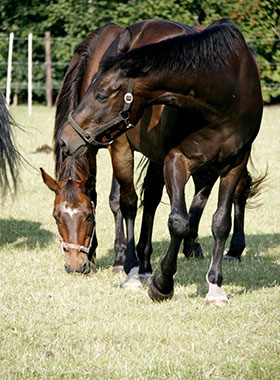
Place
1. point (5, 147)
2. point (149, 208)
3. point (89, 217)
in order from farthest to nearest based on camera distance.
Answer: point (5, 147) → point (149, 208) → point (89, 217)

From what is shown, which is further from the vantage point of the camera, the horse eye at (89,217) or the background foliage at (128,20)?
the background foliage at (128,20)

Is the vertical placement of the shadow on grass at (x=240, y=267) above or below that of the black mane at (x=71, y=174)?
below

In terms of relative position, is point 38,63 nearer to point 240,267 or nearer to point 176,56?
point 240,267

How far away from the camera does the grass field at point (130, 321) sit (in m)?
3.56

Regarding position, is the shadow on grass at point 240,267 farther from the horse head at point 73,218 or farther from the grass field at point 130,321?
the horse head at point 73,218

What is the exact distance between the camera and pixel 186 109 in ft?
14.6

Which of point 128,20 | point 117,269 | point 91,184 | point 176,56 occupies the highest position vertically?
point 176,56

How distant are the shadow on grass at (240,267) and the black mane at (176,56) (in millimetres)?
1709

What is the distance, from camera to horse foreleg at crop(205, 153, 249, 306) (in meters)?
4.83

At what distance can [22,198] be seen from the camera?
952 cm

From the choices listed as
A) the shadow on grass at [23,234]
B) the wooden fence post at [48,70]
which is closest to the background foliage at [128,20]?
the wooden fence post at [48,70]

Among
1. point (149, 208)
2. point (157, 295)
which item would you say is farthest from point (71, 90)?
point (157, 295)

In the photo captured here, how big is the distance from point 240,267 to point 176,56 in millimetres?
2376

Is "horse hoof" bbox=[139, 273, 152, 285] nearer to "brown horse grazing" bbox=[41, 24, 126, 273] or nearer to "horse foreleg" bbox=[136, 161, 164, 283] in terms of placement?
"horse foreleg" bbox=[136, 161, 164, 283]
